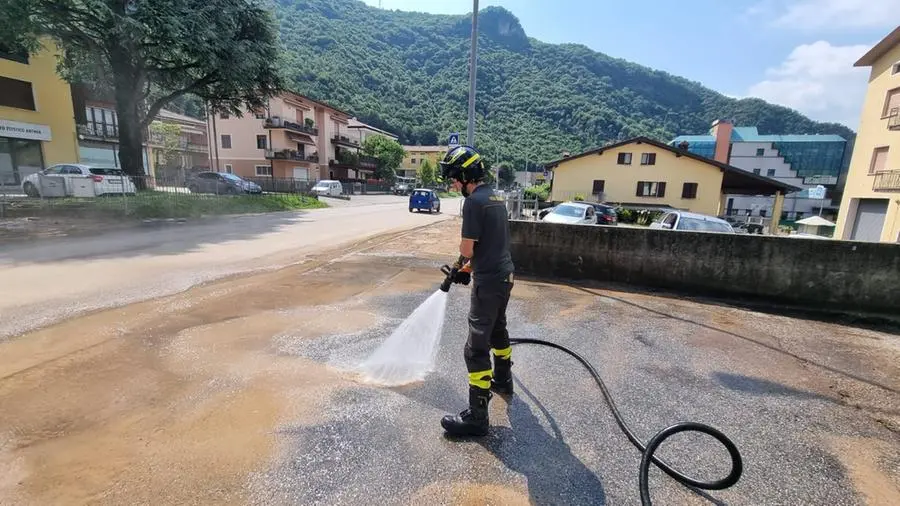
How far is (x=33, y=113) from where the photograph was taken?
22.2 meters

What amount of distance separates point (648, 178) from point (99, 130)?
43412mm

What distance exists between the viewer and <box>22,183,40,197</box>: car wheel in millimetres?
16164

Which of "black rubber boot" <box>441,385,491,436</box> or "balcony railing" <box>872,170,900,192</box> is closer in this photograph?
"black rubber boot" <box>441,385,491,436</box>

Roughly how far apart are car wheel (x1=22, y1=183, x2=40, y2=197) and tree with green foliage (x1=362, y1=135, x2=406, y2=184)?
148 feet

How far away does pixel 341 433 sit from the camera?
104 inches

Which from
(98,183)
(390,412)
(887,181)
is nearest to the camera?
(390,412)

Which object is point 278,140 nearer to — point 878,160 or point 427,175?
point 427,175

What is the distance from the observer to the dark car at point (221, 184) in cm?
2123

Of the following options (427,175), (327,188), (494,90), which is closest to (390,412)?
(327,188)

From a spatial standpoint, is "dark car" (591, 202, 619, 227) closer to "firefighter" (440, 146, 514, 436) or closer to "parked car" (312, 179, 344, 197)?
"firefighter" (440, 146, 514, 436)

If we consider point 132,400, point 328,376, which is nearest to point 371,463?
point 328,376

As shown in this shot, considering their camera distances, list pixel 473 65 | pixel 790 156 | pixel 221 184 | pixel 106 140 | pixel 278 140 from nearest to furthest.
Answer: pixel 473 65, pixel 221 184, pixel 106 140, pixel 278 140, pixel 790 156

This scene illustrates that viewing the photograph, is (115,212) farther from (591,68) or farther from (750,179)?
(591,68)

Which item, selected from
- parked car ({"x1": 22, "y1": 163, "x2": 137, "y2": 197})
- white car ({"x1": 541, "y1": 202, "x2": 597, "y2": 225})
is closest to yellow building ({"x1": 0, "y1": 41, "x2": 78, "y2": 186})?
parked car ({"x1": 22, "y1": 163, "x2": 137, "y2": 197})
